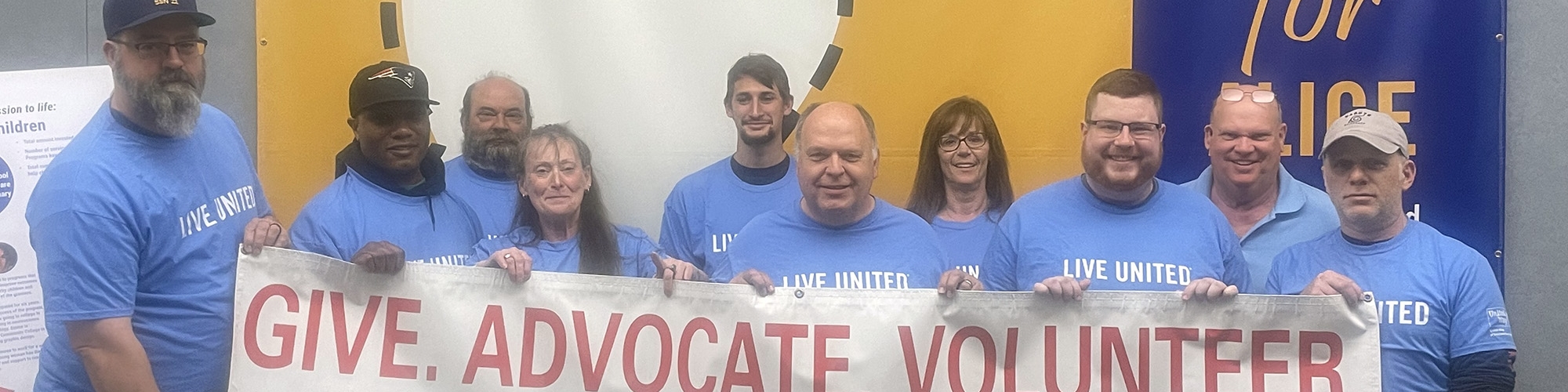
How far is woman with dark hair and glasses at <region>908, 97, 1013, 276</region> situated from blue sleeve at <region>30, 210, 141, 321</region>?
6.23ft

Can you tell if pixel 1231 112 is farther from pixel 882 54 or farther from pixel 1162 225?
pixel 882 54

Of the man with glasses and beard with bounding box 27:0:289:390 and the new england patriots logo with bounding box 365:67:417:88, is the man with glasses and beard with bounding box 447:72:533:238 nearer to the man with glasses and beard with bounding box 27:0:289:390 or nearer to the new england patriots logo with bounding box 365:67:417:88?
the new england patriots logo with bounding box 365:67:417:88

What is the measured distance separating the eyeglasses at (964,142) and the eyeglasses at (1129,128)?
10.8 inches

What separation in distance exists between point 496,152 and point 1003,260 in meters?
1.27

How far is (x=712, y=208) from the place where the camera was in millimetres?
2820

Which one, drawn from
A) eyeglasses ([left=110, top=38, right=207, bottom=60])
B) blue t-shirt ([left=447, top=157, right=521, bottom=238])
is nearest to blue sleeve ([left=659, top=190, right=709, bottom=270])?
blue t-shirt ([left=447, top=157, right=521, bottom=238])

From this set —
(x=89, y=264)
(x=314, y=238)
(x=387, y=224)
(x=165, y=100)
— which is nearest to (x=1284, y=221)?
(x=387, y=224)

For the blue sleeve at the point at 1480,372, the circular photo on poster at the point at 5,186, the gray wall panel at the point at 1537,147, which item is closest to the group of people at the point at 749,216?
the blue sleeve at the point at 1480,372

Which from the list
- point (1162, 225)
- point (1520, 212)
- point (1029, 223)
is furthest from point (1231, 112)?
point (1520, 212)

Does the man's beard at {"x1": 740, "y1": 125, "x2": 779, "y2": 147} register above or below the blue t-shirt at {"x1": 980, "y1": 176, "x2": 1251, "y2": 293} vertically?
above

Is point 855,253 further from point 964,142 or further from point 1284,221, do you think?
point 1284,221

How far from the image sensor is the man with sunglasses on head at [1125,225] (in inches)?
103

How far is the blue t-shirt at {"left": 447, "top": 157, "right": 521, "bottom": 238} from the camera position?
112 inches

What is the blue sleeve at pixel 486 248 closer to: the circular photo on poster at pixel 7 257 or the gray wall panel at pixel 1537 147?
the circular photo on poster at pixel 7 257
